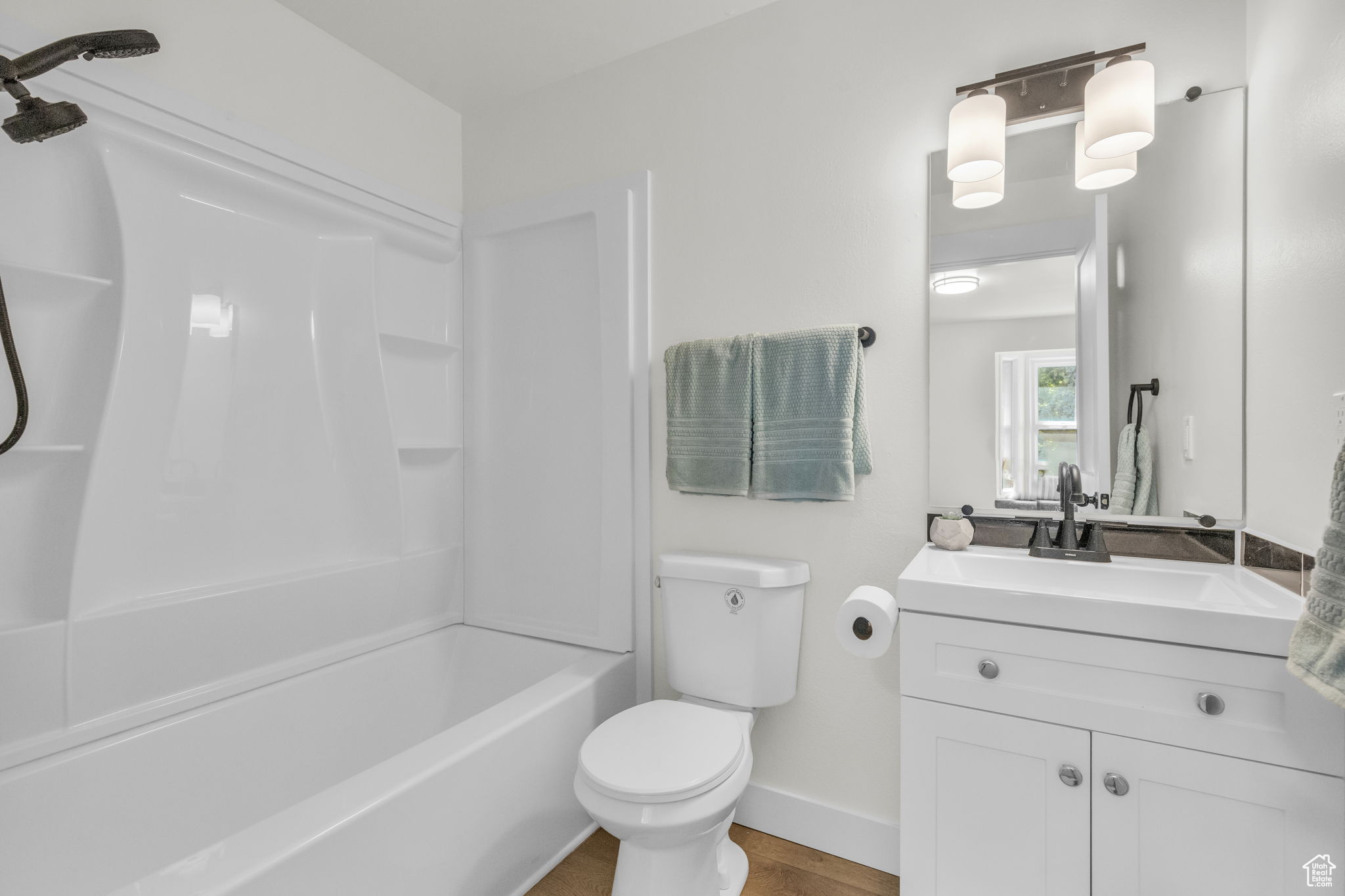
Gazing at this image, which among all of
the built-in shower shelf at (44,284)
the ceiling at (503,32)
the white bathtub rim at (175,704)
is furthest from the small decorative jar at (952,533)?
the built-in shower shelf at (44,284)

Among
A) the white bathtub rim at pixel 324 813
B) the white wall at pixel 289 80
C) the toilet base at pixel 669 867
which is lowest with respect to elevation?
the toilet base at pixel 669 867

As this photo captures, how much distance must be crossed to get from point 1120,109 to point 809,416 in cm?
97

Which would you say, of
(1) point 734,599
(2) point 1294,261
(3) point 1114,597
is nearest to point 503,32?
(1) point 734,599

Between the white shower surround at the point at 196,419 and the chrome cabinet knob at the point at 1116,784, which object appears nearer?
the chrome cabinet knob at the point at 1116,784

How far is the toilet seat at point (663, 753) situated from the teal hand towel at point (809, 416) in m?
0.62

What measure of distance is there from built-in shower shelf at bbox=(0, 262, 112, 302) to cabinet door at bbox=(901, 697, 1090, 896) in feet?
6.69

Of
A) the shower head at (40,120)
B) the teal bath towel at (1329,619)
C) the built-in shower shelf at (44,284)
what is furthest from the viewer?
the built-in shower shelf at (44,284)

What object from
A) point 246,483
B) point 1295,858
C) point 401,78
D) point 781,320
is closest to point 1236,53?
point 781,320

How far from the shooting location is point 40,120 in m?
1.25

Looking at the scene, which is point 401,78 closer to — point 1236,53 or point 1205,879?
point 1236,53

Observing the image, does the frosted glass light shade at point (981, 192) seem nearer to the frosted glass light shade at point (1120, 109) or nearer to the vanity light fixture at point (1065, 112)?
the vanity light fixture at point (1065, 112)

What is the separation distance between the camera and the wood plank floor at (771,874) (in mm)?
1667

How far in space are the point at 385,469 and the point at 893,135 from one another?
185 centimetres
